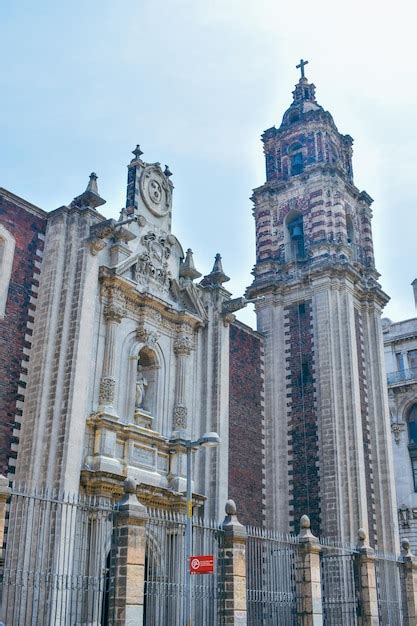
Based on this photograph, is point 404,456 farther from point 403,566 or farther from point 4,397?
point 4,397

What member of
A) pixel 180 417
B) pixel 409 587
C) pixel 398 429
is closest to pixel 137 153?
pixel 180 417

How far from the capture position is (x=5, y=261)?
2020 cm

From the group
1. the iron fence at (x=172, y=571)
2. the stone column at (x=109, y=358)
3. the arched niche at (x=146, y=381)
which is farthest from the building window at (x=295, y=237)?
the iron fence at (x=172, y=571)

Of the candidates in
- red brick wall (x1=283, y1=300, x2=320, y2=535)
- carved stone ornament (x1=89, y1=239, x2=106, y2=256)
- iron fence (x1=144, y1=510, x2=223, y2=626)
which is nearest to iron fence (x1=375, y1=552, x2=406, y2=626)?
red brick wall (x1=283, y1=300, x2=320, y2=535)

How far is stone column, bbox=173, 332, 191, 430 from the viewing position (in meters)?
23.2

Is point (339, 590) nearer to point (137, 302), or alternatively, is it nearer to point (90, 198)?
point (137, 302)

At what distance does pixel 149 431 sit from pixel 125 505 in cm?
775

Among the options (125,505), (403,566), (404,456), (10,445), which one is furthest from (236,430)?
(404,456)

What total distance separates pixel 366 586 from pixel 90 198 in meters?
13.1

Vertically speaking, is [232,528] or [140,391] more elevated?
[140,391]

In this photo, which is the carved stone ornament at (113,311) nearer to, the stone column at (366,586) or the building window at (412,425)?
the stone column at (366,586)

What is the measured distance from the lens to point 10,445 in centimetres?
1878

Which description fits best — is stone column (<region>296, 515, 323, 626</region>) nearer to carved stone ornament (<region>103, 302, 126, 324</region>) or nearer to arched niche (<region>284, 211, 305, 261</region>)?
carved stone ornament (<region>103, 302, 126, 324</region>)

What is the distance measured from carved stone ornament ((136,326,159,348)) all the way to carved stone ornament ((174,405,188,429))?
208cm
